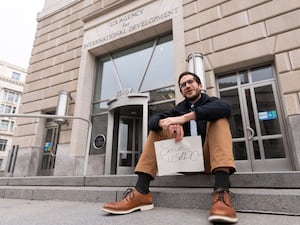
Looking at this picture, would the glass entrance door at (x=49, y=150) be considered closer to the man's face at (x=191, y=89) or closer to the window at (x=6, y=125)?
the man's face at (x=191, y=89)

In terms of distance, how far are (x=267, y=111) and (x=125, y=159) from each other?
3.64 m

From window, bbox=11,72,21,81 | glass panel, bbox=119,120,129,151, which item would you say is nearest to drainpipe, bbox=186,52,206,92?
glass panel, bbox=119,120,129,151

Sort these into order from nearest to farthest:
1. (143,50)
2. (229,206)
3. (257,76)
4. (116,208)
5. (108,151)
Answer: (229,206)
(116,208)
(257,76)
(108,151)
(143,50)

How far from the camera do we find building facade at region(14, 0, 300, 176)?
406cm

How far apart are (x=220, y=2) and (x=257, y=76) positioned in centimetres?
216

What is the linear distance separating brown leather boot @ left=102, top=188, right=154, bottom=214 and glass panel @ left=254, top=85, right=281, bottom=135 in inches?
130

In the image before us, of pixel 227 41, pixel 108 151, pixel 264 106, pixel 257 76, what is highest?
pixel 227 41

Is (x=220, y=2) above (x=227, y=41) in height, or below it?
above

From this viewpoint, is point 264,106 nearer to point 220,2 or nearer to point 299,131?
point 299,131

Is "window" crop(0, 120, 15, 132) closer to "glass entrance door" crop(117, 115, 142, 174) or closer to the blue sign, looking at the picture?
"glass entrance door" crop(117, 115, 142, 174)

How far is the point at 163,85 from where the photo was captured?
5.56 metres

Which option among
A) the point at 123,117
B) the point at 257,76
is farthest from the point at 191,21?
the point at 123,117

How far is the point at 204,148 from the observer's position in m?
1.90

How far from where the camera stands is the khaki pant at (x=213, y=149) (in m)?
1.58
